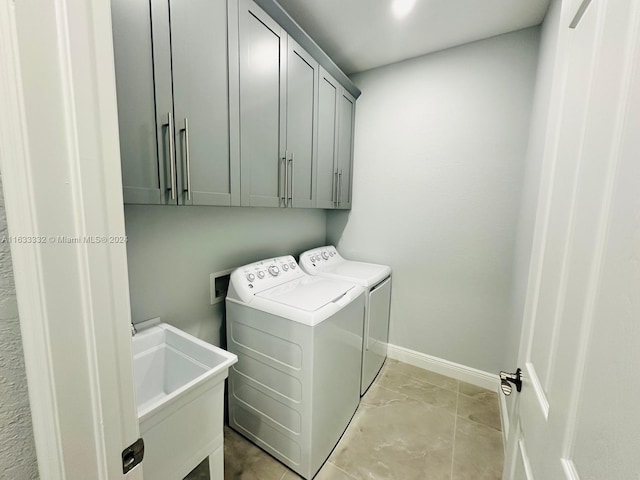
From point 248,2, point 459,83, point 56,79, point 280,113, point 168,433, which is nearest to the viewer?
point 56,79

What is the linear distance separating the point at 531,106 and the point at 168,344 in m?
2.64

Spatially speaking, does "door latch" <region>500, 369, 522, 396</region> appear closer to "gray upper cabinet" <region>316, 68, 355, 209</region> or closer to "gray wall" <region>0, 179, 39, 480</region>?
"gray wall" <region>0, 179, 39, 480</region>

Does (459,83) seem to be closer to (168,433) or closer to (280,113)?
(280,113)

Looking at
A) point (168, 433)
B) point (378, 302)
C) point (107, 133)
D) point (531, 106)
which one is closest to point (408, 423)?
point (378, 302)

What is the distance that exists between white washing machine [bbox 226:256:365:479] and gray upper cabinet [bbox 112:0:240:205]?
0.63 metres

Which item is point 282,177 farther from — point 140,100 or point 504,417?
point 504,417

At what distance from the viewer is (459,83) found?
1937 millimetres

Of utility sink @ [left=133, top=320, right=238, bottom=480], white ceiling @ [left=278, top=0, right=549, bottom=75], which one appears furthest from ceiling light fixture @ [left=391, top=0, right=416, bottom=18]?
utility sink @ [left=133, top=320, right=238, bottom=480]

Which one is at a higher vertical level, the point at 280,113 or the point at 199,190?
the point at 280,113

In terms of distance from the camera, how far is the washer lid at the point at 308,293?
4.44 feet

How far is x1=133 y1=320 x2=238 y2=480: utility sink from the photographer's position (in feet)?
2.76

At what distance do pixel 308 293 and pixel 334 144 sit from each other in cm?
124

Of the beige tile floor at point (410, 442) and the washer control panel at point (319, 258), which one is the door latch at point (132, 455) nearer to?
the beige tile floor at point (410, 442)

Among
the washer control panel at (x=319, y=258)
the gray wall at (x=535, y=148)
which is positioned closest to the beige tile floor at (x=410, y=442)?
the gray wall at (x=535, y=148)
